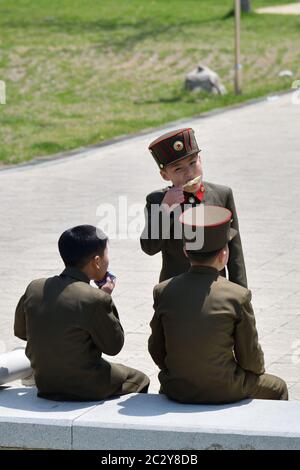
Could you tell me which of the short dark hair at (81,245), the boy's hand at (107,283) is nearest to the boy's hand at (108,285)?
the boy's hand at (107,283)

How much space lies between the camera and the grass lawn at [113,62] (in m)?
19.7

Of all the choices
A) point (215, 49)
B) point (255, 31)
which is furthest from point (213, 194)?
point (255, 31)

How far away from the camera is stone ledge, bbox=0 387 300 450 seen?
5754 millimetres

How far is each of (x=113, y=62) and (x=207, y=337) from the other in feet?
72.4

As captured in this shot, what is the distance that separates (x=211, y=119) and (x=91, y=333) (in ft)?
45.4

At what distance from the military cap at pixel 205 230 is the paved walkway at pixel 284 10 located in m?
32.7

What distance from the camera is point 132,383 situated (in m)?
6.59

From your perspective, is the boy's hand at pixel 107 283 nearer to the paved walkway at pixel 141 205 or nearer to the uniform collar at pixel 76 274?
the uniform collar at pixel 76 274

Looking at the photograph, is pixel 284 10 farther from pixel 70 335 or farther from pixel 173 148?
pixel 70 335

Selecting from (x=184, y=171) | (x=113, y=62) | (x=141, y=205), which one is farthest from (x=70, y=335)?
(x=113, y=62)

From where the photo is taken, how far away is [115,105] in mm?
21984

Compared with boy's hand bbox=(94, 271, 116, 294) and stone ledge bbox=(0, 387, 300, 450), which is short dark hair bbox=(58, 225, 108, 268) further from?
stone ledge bbox=(0, 387, 300, 450)
